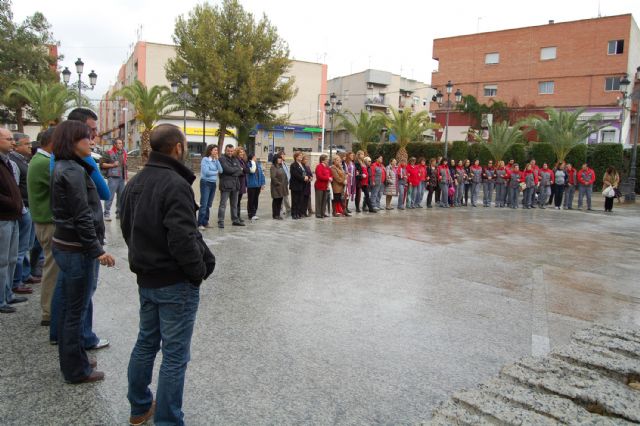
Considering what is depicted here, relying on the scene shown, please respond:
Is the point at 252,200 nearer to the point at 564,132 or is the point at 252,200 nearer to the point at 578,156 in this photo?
the point at 564,132

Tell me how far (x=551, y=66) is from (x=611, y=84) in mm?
4954

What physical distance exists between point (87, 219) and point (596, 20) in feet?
148

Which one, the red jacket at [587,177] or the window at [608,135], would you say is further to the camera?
the window at [608,135]

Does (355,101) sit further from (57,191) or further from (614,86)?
(57,191)

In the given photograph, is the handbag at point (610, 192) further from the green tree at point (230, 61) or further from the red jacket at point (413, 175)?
the green tree at point (230, 61)

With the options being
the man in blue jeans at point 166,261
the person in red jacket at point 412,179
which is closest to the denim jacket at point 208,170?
the man in blue jeans at point 166,261

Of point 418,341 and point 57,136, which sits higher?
point 57,136

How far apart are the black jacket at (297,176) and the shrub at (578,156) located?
20.9m

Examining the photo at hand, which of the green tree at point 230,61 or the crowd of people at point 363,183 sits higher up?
the green tree at point 230,61

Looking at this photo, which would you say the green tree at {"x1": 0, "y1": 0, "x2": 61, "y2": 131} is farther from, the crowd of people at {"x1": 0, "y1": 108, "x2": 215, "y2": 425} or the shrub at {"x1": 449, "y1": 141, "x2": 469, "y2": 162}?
the crowd of people at {"x1": 0, "y1": 108, "x2": 215, "y2": 425}

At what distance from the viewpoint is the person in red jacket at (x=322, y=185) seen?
43.8 ft

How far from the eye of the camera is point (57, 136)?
362 centimetres

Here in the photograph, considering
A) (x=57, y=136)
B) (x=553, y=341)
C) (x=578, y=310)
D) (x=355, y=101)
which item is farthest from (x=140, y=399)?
(x=355, y=101)

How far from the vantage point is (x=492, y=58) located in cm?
4462
